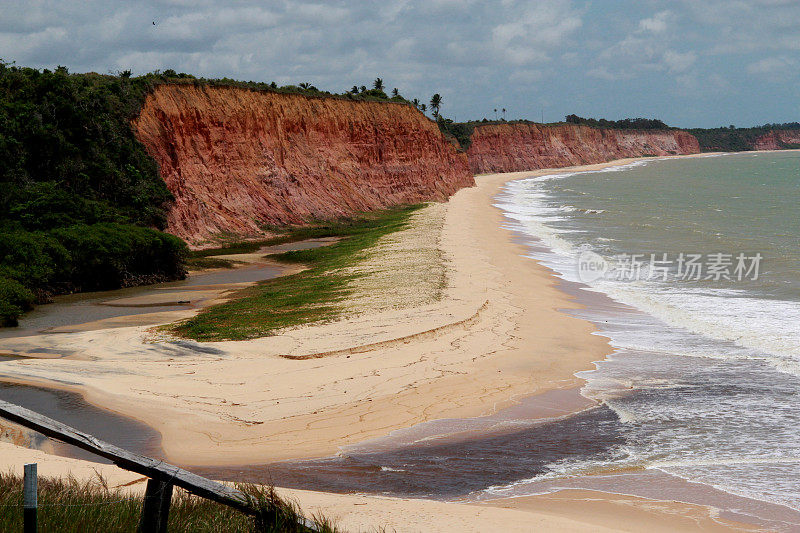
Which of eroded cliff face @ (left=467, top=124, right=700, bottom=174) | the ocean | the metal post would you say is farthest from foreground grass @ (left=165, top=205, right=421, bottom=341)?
eroded cliff face @ (left=467, top=124, right=700, bottom=174)

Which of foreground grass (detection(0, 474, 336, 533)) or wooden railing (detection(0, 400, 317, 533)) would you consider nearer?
wooden railing (detection(0, 400, 317, 533))

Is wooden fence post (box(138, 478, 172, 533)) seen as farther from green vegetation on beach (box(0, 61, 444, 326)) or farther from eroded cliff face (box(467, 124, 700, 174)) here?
eroded cliff face (box(467, 124, 700, 174))

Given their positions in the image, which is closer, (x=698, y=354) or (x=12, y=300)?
(x=698, y=354)

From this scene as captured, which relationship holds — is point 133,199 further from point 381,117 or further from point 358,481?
point 381,117

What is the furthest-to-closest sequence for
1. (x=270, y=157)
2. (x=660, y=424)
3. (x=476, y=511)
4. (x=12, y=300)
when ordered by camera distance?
(x=270, y=157)
(x=12, y=300)
(x=660, y=424)
(x=476, y=511)

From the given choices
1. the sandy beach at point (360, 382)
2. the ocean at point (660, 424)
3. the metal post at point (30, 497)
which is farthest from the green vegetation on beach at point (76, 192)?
the metal post at point (30, 497)

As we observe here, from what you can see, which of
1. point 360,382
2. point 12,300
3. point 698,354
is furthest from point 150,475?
point 12,300

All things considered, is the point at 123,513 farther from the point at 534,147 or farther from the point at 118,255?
the point at 534,147
